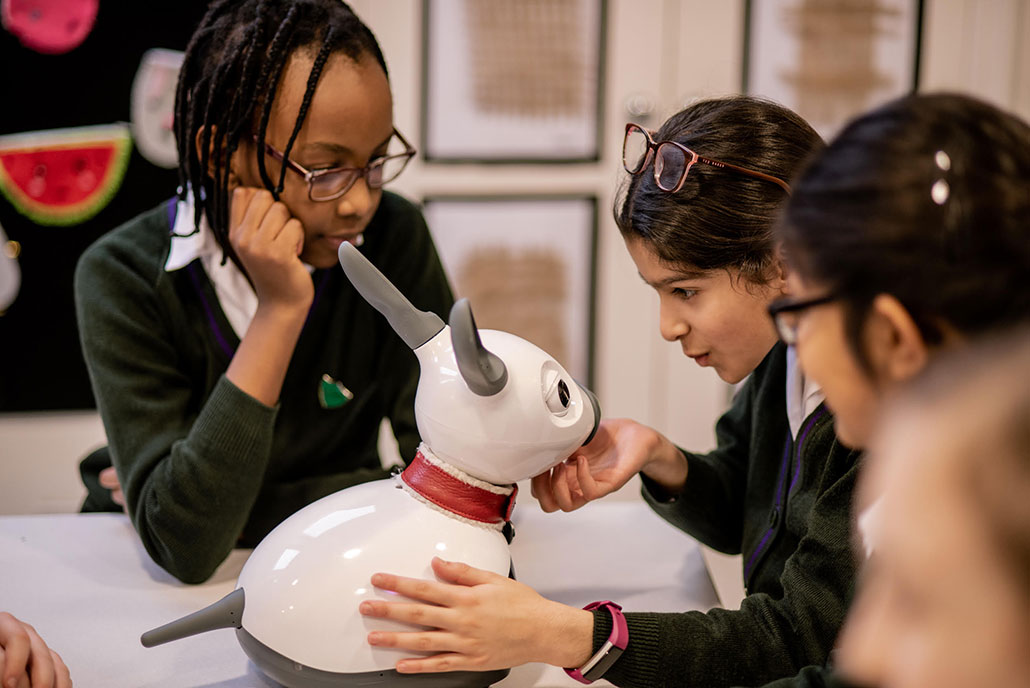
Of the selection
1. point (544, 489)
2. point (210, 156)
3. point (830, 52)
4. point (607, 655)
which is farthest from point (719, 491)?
point (830, 52)

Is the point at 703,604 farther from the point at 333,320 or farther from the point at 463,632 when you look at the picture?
the point at 333,320

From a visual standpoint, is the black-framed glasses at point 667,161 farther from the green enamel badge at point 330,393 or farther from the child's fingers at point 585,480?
the green enamel badge at point 330,393

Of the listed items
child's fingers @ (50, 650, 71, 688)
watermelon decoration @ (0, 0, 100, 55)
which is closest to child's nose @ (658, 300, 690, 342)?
child's fingers @ (50, 650, 71, 688)

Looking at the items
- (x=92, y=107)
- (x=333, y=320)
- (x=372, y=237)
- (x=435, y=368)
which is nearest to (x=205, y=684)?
(x=435, y=368)

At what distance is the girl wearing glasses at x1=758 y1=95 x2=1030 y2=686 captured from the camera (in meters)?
0.41

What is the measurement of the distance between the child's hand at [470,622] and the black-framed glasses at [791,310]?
A: 324 millimetres

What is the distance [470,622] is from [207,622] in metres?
0.24

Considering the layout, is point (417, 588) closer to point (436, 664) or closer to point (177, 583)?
point (436, 664)

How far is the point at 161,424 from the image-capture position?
1127 millimetres

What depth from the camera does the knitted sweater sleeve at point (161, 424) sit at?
1041 mm

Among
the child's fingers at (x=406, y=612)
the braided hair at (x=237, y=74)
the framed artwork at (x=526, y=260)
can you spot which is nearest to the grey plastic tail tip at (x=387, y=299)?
the child's fingers at (x=406, y=612)

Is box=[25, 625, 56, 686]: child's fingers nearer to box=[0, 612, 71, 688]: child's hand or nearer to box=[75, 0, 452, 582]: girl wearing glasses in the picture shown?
box=[0, 612, 71, 688]: child's hand

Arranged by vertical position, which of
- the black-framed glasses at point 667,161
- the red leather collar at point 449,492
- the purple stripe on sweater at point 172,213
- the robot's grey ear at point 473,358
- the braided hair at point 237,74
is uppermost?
the braided hair at point 237,74

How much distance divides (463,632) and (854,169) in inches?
18.9
